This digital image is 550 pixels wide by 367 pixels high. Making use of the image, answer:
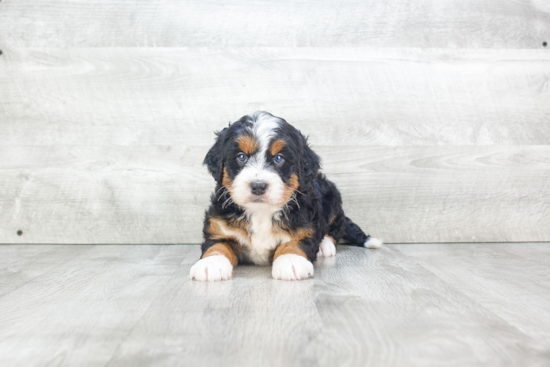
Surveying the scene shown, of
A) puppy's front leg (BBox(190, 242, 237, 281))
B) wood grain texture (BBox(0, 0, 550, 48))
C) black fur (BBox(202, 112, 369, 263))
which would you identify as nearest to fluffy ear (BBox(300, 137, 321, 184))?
black fur (BBox(202, 112, 369, 263))

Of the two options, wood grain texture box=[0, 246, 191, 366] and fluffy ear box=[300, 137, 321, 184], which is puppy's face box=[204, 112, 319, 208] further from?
wood grain texture box=[0, 246, 191, 366]

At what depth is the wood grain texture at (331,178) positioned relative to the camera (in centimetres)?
319

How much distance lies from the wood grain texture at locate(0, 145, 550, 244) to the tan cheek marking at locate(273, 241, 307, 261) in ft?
3.25

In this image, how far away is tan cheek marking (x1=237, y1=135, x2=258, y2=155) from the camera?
7.20 ft

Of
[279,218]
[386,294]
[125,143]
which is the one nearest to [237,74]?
[125,143]

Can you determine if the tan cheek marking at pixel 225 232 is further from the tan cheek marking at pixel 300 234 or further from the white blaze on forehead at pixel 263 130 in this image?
the white blaze on forehead at pixel 263 130

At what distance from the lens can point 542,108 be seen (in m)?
3.30

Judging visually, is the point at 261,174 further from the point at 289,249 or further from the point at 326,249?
the point at 326,249

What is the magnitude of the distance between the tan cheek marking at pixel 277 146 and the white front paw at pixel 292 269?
46 centimetres

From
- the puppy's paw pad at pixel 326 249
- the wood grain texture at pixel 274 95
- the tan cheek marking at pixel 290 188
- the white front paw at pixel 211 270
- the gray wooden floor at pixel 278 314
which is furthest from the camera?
the wood grain texture at pixel 274 95

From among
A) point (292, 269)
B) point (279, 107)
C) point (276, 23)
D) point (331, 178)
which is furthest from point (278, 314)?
point (276, 23)

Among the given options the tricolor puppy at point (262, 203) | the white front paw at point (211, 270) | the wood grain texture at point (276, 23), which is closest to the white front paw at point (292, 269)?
the tricolor puppy at point (262, 203)

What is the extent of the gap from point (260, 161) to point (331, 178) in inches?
43.6

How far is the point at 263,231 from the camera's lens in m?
2.36
